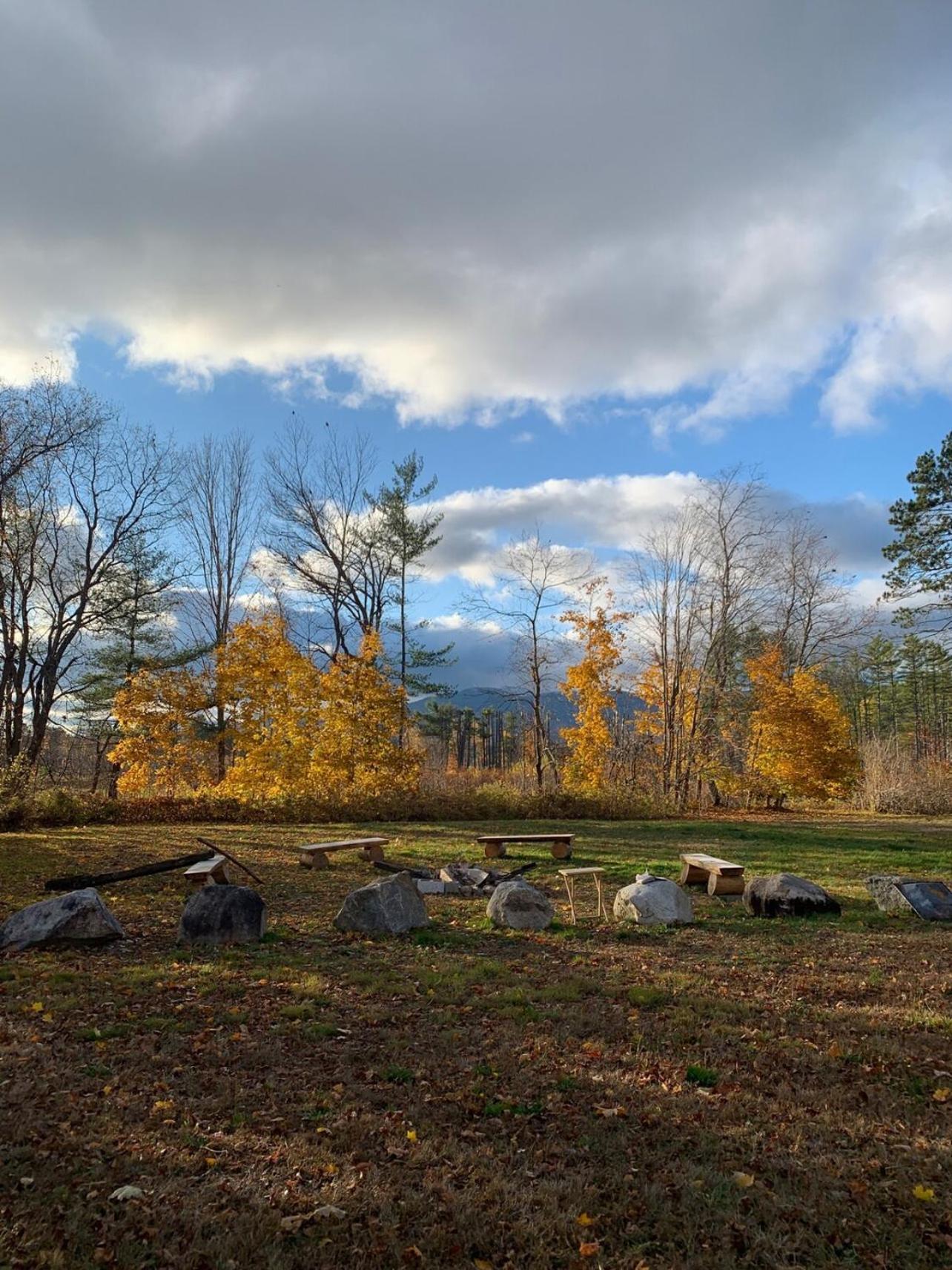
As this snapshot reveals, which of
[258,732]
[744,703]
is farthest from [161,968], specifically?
[744,703]

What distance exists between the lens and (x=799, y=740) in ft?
75.8

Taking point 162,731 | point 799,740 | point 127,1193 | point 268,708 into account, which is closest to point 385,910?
point 127,1193

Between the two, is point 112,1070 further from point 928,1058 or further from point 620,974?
point 928,1058

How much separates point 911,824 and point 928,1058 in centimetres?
1667

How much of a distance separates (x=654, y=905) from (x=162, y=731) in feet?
51.7

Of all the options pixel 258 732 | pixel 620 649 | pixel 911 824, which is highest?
pixel 620 649

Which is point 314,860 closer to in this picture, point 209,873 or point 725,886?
point 209,873

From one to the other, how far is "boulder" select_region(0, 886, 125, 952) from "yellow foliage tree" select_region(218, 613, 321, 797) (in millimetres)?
11749

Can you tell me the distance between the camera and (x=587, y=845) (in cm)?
1334

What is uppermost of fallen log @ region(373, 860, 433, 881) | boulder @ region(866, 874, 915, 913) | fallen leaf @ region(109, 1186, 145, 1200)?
fallen leaf @ region(109, 1186, 145, 1200)

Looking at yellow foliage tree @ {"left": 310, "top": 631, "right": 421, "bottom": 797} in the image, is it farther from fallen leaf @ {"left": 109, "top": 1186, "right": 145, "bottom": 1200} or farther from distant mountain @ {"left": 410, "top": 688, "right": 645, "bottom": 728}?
fallen leaf @ {"left": 109, "top": 1186, "right": 145, "bottom": 1200}

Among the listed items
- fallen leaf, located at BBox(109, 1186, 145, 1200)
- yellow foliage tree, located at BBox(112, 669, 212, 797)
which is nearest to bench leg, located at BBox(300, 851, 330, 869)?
fallen leaf, located at BBox(109, 1186, 145, 1200)

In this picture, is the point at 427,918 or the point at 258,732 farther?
the point at 258,732

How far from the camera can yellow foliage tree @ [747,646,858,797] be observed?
23.0 metres
